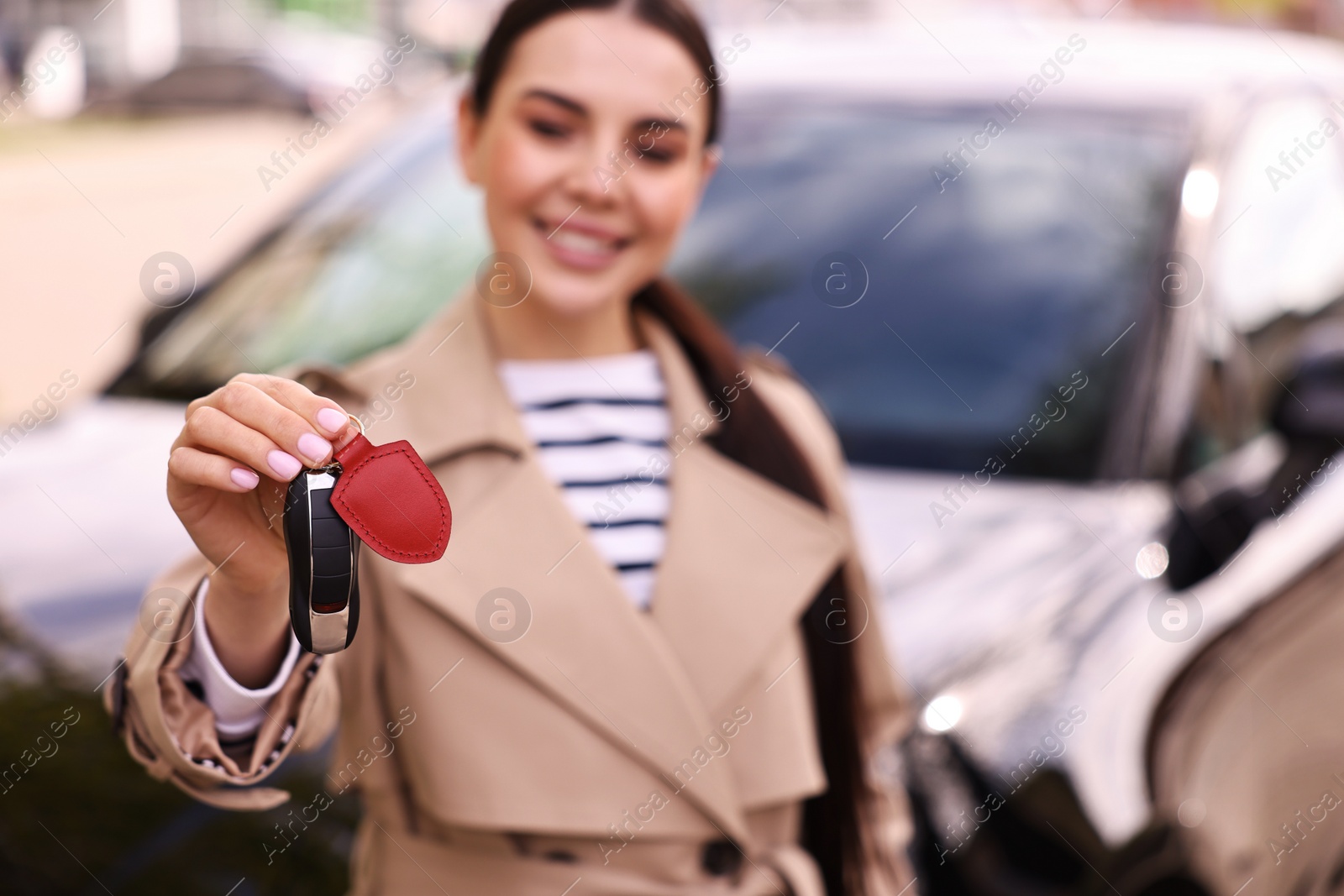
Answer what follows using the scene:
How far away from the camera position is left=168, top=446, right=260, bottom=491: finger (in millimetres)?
1047

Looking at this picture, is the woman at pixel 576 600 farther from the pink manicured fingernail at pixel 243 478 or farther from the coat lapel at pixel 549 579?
the pink manicured fingernail at pixel 243 478

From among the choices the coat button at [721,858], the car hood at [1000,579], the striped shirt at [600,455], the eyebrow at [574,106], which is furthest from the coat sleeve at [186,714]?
the car hood at [1000,579]

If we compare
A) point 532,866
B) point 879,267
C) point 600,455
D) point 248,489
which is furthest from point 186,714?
point 879,267

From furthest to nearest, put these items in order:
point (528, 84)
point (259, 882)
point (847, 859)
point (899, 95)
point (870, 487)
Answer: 1. point (899, 95)
2. point (870, 487)
3. point (847, 859)
4. point (259, 882)
5. point (528, 84)

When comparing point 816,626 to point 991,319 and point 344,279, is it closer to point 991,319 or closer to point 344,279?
point 991,319

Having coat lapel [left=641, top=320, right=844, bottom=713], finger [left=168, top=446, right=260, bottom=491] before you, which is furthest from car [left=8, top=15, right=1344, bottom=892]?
finger [left=168, top=446, right=260, bottom=491]

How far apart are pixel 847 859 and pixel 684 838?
332 mm

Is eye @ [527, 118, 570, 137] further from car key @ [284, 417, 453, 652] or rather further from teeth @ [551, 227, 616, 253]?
car key @ [284, 417, 453, 652]

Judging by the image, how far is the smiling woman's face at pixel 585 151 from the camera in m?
1.54

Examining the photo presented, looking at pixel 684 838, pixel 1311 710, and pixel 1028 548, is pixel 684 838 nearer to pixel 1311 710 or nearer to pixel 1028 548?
pixel 1028 548

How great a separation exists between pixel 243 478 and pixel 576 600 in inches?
21.5

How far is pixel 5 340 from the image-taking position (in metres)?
8.69

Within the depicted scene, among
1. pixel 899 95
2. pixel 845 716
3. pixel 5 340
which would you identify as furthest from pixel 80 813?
pixel 5 340

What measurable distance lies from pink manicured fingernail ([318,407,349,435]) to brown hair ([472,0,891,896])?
0.77 m
